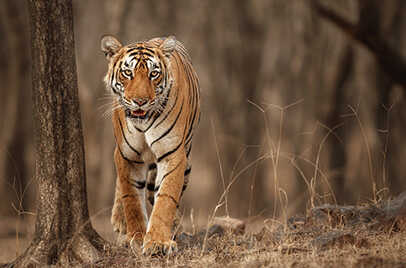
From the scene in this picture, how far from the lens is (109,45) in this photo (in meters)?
5.79

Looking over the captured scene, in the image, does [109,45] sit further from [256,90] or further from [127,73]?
[256,90]

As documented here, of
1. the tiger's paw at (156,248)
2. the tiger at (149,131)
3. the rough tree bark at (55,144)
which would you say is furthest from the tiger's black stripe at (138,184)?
the tiger's paw at (156,248)

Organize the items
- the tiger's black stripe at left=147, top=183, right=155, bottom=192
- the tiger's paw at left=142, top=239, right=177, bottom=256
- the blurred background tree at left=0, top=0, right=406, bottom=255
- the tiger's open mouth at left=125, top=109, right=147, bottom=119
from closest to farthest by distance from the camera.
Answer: the tiger's paw at left=142, top=239, right=177, bottom=256 → the tiger's open mouth at left=125, top=109, right=147, bottom=119 → the tiger's black stripe at left=147, top=183, right=155, bottom=192 → the blurred background tree at left=0, top=0, right=406, bottom=255

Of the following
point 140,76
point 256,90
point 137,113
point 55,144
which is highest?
point 140,76

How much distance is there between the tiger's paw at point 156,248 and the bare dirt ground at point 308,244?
0.16ft

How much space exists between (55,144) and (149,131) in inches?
30.2

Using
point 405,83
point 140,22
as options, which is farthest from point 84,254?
point 140,22

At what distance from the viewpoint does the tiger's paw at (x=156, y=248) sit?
17.0 ft

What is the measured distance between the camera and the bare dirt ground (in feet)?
14.6

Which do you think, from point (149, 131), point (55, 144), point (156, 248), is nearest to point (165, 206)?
point (156, 248)

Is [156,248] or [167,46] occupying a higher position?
[167,46]

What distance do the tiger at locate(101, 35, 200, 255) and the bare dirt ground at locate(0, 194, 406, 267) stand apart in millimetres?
271

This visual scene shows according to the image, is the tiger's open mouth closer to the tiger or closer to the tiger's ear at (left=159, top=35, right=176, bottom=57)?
the tiger

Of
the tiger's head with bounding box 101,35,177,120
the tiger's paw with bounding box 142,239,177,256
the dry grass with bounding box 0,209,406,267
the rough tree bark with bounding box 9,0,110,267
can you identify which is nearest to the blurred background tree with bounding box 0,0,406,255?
the dry grass with bounding box 0,209,406,267
